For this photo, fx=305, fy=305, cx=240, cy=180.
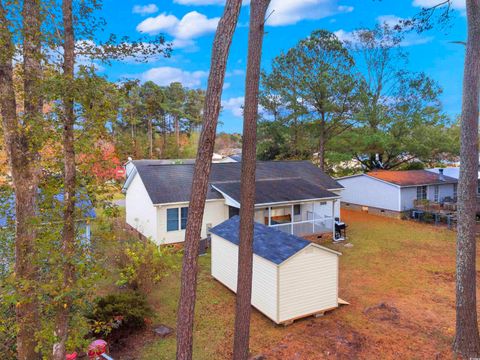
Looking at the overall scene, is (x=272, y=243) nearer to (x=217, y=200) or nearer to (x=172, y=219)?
(x=217, y=200)

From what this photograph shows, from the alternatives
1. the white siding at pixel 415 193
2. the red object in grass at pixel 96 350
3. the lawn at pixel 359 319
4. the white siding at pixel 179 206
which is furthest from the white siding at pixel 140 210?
the white siding at pixel 415 193

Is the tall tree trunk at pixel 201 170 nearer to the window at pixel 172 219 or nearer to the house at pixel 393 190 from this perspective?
the window at pixel 172 219

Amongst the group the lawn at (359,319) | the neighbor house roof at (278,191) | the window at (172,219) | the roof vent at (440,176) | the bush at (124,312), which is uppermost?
the roof vent at (440,176)

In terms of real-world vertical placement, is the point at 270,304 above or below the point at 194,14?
below

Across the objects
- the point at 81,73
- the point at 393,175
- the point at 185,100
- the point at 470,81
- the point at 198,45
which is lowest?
the point at 393,175

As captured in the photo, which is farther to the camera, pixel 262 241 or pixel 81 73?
pixel 262 241

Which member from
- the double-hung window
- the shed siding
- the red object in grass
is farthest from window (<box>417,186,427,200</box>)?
the red object in grass

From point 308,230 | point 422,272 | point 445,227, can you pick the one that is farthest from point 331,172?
point 422,272

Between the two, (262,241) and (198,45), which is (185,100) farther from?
(262,241)
